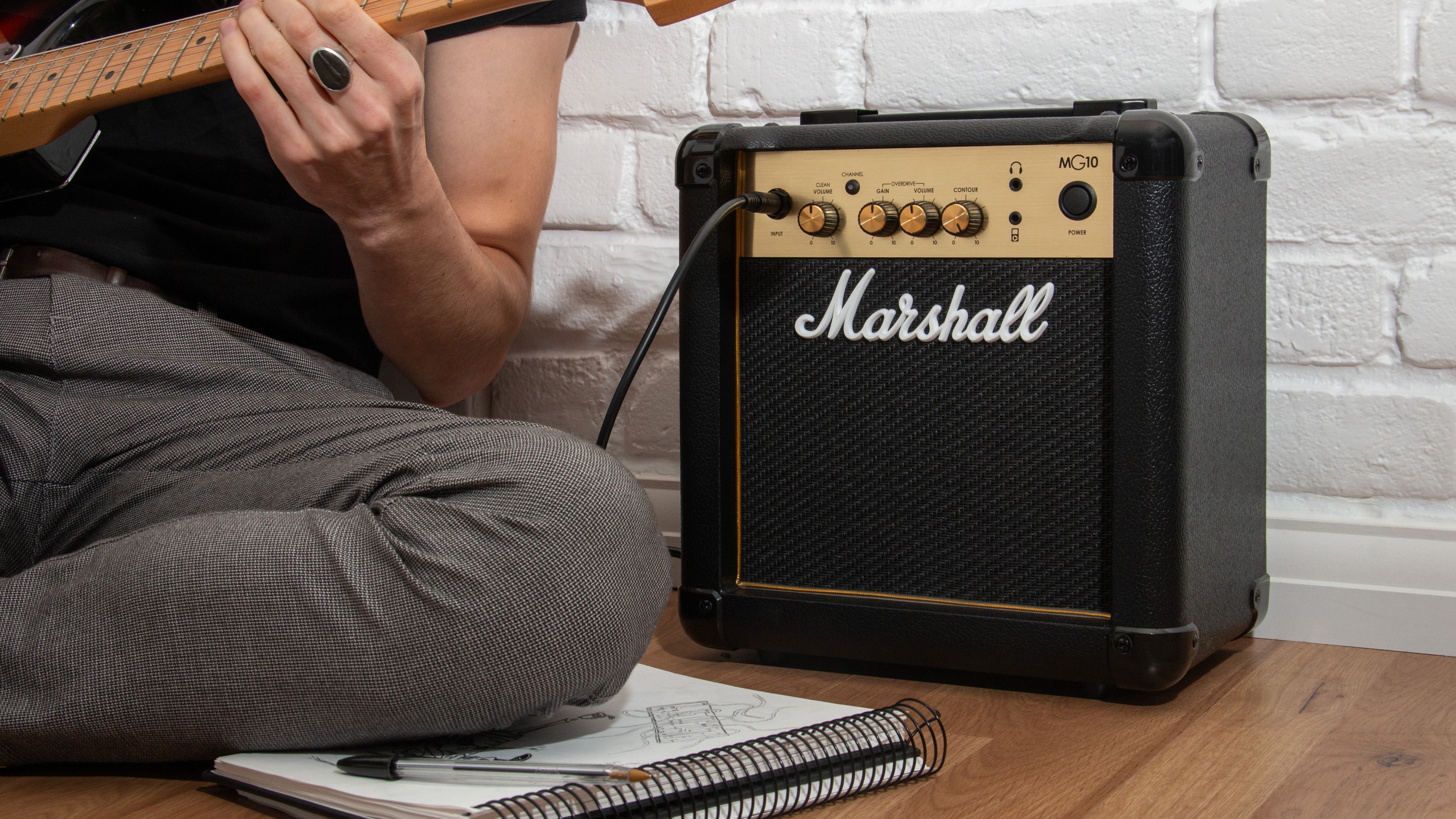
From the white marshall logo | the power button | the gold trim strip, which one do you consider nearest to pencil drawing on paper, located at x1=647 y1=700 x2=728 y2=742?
the gold trim strip

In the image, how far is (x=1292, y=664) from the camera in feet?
3.20

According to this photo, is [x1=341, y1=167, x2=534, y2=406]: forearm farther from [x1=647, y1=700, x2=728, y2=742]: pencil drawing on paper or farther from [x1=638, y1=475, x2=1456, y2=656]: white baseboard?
[x1=647, y1=700, x2=728, y2=742]: pencil drawing on paper

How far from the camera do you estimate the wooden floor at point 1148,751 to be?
0.69 meters

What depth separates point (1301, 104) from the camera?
40.6 inches

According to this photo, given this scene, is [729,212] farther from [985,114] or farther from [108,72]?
[108,72]

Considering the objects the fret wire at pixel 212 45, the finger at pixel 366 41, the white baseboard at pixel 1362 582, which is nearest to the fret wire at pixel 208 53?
the fret wire at pixel 212 45

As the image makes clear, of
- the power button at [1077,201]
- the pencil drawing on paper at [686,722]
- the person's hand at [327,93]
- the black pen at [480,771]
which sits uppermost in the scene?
the person's hand at [327,93]

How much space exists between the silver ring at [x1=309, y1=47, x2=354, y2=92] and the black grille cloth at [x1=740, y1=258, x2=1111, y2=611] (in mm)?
306

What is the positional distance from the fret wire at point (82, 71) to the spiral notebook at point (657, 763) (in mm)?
500

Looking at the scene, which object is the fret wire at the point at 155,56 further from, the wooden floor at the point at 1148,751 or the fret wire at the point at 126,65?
the wooden floor at the point at 1148,751

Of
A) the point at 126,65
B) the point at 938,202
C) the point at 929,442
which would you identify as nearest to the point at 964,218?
the point at 938,202

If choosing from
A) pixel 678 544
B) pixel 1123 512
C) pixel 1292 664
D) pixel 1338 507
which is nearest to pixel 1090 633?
pixel 1123 512

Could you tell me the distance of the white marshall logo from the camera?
87 centimetres

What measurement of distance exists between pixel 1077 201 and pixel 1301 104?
0.31m
